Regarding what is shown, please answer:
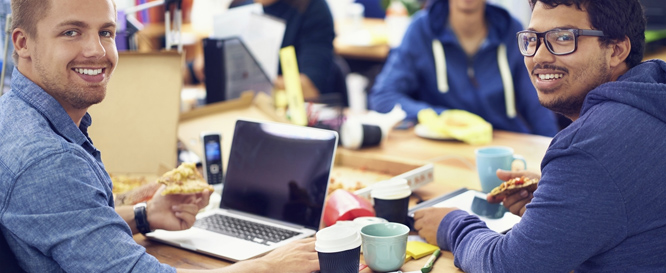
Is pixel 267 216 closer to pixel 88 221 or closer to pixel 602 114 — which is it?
pixel 88 221

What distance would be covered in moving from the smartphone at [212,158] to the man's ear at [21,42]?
674mm

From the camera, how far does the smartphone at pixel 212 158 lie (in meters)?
1.82

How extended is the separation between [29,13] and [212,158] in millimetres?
743

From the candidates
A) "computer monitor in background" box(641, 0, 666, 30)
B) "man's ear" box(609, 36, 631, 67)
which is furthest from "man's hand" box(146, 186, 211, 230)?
"computer monitor in background" box(641, 0, 666, 30)

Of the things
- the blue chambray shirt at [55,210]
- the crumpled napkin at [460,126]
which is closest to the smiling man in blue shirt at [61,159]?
the blue chambray shirt at [55,210]

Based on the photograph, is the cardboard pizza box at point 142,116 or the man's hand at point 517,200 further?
the cardboard pizza box at point 142,116

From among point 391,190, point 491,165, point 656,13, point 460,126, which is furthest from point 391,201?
point 656,13

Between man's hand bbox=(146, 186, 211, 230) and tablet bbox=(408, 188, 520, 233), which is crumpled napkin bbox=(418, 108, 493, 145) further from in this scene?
man's hand bbox=(146, 186, 211, 230)

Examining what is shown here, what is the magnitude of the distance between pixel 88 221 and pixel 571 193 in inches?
30.1

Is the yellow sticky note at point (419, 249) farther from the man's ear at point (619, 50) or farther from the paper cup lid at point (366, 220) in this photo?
the man's ear at point (619, 50)

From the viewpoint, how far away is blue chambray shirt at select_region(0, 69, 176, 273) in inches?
40.9

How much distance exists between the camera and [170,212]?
1.51m

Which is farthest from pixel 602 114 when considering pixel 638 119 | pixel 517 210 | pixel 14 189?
pixel 14 189

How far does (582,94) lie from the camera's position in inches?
49.4
